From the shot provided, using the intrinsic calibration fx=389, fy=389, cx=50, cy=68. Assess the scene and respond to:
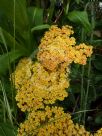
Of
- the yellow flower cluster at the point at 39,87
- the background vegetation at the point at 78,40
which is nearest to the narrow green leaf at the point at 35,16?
the background vegetation at the point at 78,40

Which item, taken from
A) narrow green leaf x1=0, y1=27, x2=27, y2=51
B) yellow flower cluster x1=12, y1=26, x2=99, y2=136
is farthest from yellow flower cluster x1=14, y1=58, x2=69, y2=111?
narrow green leaf x1=0, y1=27, x2=27, y2=51

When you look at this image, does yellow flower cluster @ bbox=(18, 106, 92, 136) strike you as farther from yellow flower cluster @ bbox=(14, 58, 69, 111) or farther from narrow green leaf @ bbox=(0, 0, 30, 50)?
narrow green leaf @ bbox=(0, 0, 30, 50)

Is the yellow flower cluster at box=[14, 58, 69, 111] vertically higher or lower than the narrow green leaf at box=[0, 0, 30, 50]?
lower

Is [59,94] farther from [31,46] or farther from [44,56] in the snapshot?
[31,46]

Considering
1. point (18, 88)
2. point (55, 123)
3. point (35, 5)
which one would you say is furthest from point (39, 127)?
point (35, 5)

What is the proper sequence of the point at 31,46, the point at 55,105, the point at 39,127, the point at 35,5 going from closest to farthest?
the point at 39,127, the point at 55,105, the point at 31,46, the point at 35,5

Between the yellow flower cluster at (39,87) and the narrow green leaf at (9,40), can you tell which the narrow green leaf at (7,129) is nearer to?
the yellow flower cluster at (39,87)

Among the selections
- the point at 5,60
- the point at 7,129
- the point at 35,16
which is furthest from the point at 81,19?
the point at 7,129
